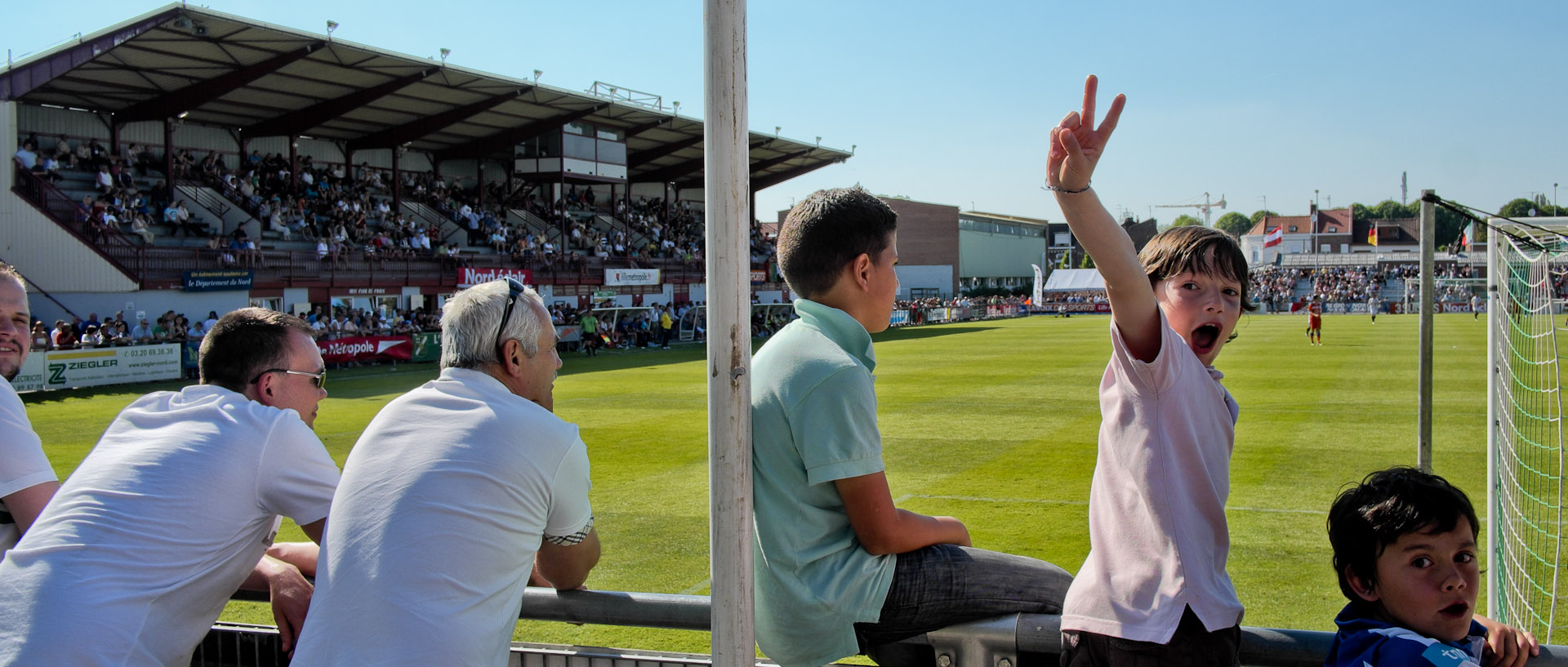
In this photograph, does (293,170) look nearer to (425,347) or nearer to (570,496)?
(425,347)

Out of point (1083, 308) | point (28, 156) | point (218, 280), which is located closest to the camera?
point (28, 156)

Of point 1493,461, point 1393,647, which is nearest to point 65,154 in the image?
point 1493,461

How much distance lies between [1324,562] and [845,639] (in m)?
6.34

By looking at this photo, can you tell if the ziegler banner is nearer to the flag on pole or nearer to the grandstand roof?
the grandstand roof

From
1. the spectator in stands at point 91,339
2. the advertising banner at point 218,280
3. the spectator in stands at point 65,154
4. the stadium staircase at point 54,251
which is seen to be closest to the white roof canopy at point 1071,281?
the advertising banner at point 218,280

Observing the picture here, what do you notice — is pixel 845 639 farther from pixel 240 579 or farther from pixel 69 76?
pixel 69 76

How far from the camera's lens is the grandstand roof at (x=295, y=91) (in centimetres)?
2716

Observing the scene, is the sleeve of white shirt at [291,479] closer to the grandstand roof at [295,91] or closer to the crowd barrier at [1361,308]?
the grandstand roof at [295,91]

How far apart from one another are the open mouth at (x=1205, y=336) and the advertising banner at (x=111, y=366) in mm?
23981

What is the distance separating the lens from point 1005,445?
12.8 metres

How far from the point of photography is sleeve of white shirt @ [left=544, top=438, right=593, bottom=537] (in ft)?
8.64

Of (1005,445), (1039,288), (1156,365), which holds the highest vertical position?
(1039,288)

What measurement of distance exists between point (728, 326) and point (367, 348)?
29.2 m

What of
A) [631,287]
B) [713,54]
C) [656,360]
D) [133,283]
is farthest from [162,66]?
[713,54]
